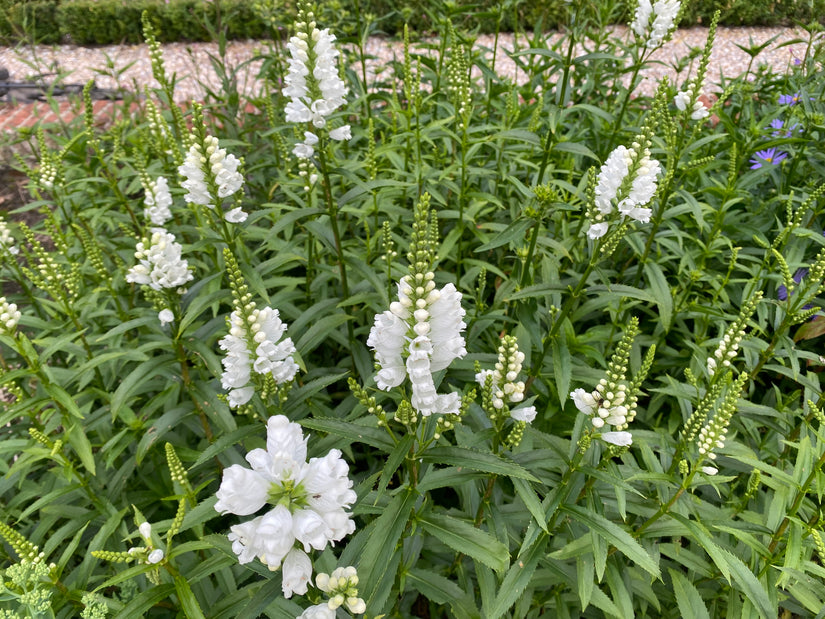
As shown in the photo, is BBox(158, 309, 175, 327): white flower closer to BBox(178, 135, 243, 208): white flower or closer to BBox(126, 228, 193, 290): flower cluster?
BBox(126, 228, 193, 290): flower cluster

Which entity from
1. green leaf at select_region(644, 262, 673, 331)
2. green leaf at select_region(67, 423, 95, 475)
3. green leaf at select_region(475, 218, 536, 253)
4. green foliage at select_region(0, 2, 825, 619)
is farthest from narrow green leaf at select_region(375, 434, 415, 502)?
green leaf at select_region(644, 262, 673, 331)

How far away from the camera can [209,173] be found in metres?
3.02

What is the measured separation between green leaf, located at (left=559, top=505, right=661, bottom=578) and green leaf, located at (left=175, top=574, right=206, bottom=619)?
1.72 meters

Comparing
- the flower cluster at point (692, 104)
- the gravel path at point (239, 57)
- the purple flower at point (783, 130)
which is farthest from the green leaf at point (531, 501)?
the gravel path at point (239, 57)

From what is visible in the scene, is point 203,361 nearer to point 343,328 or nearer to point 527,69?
point 343,328

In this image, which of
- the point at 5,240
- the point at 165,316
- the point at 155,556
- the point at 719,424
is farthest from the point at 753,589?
the point at 5,240

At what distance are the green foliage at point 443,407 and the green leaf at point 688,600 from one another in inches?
0.4

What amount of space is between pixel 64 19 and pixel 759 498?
20.0 meters

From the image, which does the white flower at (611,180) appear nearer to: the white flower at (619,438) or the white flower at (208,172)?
the white flower at (619,438)

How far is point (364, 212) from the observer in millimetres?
4230

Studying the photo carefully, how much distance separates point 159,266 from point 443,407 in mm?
1970

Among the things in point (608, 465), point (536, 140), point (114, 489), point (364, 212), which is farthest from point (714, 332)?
point (114, 489)

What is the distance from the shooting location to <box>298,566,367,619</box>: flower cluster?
5.74 ft

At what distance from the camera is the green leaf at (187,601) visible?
2.20 m
